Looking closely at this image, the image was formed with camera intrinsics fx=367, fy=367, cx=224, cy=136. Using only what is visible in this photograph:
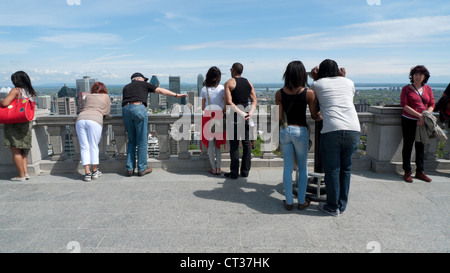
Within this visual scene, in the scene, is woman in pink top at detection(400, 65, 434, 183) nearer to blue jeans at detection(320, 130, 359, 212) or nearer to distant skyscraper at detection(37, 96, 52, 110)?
blue jeans at detection(320, 130, 359, 212)

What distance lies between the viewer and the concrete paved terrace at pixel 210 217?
3988mm

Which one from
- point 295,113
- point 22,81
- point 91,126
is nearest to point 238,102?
point 295,113

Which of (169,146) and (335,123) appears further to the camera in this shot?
(169,146)

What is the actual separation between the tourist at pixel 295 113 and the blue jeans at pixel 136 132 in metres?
2.79

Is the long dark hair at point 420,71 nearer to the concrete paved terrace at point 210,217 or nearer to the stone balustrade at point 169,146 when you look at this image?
the stone balustrade at point 169,146

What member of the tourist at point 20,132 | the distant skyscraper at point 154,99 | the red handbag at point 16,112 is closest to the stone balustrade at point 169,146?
the tourist at point 20,132

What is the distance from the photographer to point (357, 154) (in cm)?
705

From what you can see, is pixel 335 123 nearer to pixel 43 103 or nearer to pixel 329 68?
pixel 329 68

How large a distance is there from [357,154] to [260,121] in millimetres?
1968

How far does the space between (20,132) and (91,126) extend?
134 centimetres

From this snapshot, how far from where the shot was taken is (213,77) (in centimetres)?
638

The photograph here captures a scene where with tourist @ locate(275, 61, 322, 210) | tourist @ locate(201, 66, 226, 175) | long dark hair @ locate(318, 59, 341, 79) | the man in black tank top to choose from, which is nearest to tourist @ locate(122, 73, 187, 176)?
tourist @ locate(201, 66, 226, 175)

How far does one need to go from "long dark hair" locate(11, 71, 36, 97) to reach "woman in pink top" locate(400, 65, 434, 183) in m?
6.45

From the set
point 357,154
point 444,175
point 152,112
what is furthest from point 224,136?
point 444,175
